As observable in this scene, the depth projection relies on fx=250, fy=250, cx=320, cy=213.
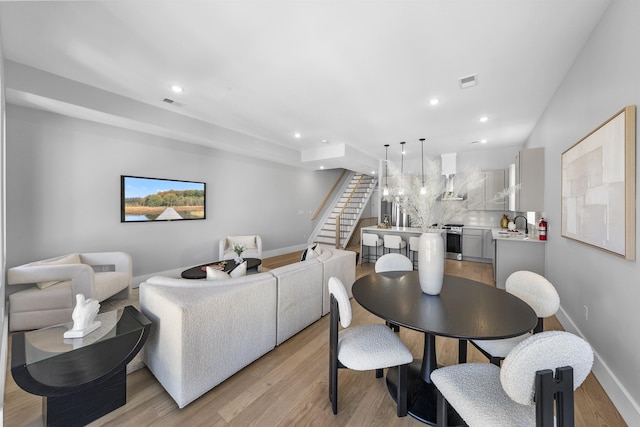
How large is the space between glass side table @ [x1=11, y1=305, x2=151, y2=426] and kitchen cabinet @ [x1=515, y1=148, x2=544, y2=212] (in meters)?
4.47

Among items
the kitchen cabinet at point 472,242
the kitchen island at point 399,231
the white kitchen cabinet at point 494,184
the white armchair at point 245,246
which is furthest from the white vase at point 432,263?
the white kitchen cabinet at point 494,184

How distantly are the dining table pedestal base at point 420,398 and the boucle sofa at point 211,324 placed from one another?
1.07m

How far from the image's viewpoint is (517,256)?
3609 mm

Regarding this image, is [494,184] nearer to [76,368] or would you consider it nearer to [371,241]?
[371,241]

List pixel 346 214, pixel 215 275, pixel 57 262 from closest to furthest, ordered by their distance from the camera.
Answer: pixel 215 275
pixel 57 262
pixel 346 214

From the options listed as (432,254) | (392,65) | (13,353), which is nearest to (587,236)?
(432,254)

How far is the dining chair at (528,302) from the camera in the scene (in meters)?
1.59

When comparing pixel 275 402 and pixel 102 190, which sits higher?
pixel 102 190

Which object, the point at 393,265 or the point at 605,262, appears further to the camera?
the point at 393,265

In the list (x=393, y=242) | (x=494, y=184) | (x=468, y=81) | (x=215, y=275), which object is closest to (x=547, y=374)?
(x=215, y=275)

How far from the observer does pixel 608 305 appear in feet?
5.86

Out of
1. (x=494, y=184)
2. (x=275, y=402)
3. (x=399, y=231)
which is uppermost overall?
(x=494, y=184)

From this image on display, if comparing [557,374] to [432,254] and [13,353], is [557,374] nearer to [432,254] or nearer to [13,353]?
[432,254]

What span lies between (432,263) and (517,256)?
9.32 feet
